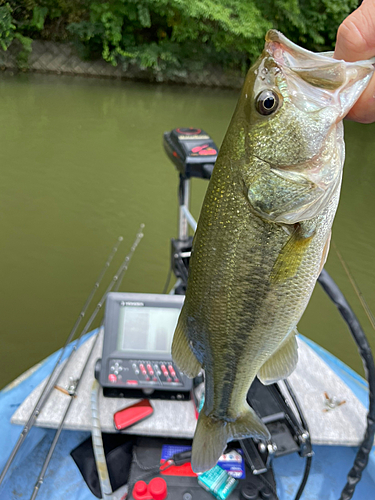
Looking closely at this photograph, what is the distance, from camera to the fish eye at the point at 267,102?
613mm

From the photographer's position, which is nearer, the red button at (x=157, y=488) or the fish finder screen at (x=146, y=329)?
the red button at (x=157, y=488)

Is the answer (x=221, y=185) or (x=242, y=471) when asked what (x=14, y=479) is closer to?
(x=242, y=471)

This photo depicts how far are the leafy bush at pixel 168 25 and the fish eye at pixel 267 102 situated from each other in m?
10.1

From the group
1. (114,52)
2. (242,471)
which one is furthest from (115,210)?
(114,52)

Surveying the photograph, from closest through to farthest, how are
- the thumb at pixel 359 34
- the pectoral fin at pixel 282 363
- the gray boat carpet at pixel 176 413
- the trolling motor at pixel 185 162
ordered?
the thumb at pixel 359 34, the pectoral fin at pixel 282 363, the gray boat carpet at pixel 176 413, the trolling motor at pixel 185 162

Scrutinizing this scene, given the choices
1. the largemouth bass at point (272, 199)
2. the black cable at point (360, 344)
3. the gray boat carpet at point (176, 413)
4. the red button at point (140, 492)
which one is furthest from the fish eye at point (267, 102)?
the red button at point (140, 492)

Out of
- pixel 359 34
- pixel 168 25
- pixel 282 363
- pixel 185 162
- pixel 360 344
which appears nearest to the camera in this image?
pixel 359 34

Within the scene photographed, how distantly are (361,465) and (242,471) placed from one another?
0.37 meters

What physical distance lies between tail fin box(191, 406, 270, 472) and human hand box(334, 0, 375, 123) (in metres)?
0.68

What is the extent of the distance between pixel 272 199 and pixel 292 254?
10cm

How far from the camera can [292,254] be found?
63 centimetres

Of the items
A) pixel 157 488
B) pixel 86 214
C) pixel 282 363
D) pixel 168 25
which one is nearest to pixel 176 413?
pixel 157 488

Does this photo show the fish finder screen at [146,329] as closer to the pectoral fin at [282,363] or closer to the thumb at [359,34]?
the pectoral fin at [282,363]

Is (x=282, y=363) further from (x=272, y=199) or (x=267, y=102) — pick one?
(x=267, y=102)
